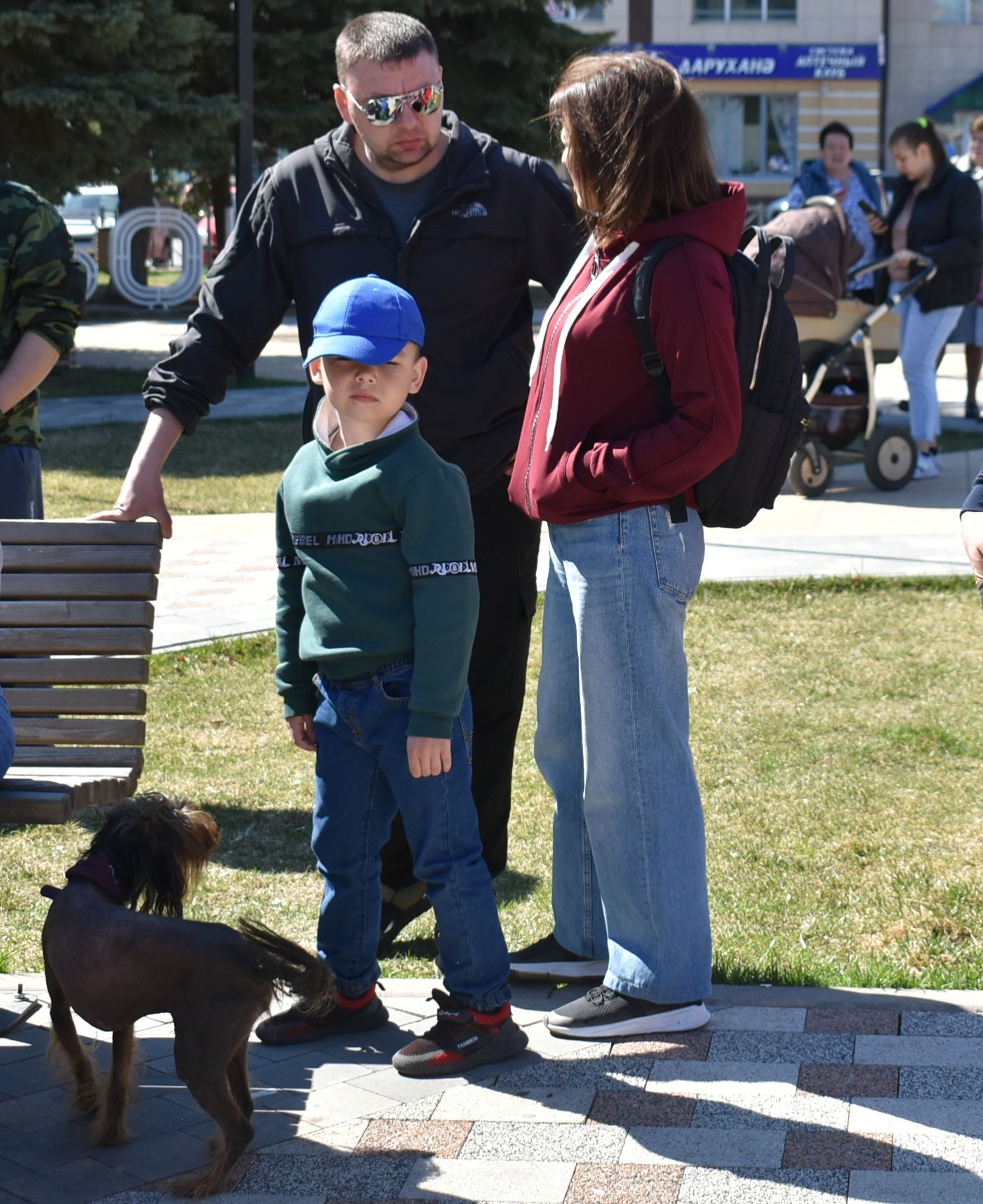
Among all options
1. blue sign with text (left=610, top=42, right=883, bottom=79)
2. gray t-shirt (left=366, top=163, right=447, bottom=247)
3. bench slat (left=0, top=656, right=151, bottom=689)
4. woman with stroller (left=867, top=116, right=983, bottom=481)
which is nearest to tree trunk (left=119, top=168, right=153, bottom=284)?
woman with stroller (left=867, top=116, right=983, bottom=481)

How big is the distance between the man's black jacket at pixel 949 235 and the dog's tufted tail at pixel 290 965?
8.24 metres

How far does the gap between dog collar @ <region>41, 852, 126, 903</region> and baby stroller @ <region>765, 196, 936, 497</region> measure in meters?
7.26

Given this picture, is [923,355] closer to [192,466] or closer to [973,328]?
[973,328]

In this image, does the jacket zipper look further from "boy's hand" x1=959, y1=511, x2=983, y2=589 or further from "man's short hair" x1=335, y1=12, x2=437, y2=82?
"boy's hand" x1=959, y1=511, x2=983, y2=589

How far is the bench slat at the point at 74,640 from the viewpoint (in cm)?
421

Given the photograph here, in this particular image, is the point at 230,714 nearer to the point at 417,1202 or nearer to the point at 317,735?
the point at 317,735

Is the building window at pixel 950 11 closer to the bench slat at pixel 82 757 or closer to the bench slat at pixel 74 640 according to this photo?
the bench slat at pixel 74 640

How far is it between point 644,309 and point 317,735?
3.65 feet

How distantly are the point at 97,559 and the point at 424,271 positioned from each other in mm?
1076

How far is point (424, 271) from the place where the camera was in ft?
13.2

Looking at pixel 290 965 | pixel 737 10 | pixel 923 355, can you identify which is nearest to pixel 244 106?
pixel 923 355

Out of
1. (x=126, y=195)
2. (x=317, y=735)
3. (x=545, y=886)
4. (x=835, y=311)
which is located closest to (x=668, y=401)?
(x=317, y=735)

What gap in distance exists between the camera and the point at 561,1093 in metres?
3.35

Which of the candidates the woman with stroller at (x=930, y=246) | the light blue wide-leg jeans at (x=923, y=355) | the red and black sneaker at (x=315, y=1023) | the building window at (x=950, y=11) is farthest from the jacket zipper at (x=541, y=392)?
the building window at (x=950, y=11)
